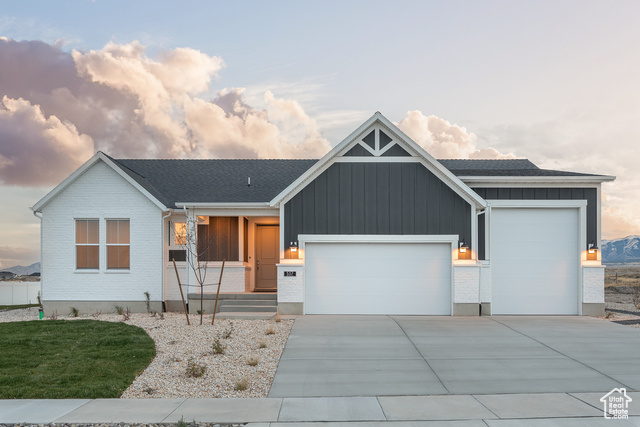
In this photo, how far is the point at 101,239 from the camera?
1570cm

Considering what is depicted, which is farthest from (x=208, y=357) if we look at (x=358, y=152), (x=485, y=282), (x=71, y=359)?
(x=485, y=282)

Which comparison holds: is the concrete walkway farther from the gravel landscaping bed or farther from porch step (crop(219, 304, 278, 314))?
porch step (crop(219, 304, 278, 314))

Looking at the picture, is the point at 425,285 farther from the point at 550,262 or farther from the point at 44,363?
the point at 44,363

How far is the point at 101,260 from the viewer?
15.7 metres

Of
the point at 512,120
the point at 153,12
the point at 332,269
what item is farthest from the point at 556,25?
the point at 153,12

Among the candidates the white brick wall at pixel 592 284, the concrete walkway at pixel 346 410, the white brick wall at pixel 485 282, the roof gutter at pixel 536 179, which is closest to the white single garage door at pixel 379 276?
the white brick wall at pixel 485 282

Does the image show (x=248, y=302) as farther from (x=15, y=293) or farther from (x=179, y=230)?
(x=15, y=293)

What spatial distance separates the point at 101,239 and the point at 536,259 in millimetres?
13764

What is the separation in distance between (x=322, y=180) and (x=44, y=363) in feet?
28.1

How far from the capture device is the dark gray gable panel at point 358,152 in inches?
585

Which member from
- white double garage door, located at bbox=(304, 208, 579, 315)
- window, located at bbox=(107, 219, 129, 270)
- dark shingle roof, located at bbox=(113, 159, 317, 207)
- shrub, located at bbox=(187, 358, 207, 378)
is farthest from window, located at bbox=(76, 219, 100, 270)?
shrub, located at bbox=(187, 358, 207, 378)

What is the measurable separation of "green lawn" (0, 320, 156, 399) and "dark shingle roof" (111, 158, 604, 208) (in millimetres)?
5500

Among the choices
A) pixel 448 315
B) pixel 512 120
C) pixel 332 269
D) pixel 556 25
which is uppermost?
pixel 556 25

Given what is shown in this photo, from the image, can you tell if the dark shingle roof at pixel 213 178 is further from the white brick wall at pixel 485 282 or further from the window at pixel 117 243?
the white brick wall at pixel 485 282
